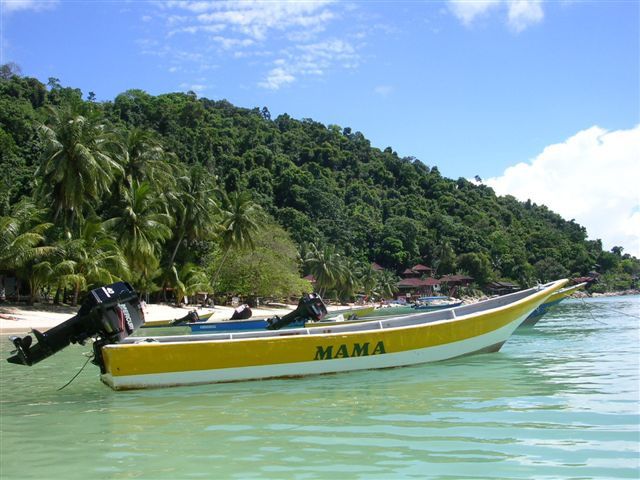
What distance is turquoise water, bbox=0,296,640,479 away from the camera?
206 inches

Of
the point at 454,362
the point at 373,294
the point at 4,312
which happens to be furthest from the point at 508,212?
the point at 454,362

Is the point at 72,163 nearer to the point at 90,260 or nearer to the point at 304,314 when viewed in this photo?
the point at 90,260

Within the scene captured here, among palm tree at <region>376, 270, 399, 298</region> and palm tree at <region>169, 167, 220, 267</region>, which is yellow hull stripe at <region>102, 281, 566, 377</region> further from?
palm tree at <region>376, 270, 399, 298</region>

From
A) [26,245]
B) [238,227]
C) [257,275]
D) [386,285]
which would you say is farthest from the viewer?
[386,285]

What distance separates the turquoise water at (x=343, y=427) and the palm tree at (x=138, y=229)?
25.9 metres

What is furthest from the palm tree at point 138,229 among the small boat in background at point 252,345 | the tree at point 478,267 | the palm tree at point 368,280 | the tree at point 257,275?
the tree at point 478,267

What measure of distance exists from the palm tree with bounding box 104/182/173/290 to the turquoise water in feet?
85.0

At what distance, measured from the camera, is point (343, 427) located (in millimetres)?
6695

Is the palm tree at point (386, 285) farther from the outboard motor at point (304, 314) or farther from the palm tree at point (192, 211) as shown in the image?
the outboard motor at point (304, 314)

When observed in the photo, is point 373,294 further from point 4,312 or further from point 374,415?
point 374,415

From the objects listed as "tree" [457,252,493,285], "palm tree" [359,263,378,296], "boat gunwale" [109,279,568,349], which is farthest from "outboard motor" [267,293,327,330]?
"tree" [457,252,493,285]

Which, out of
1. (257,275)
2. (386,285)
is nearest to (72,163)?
(257,275)

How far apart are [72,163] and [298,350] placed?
27.3 meters

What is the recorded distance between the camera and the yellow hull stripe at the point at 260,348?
30.6 ft
